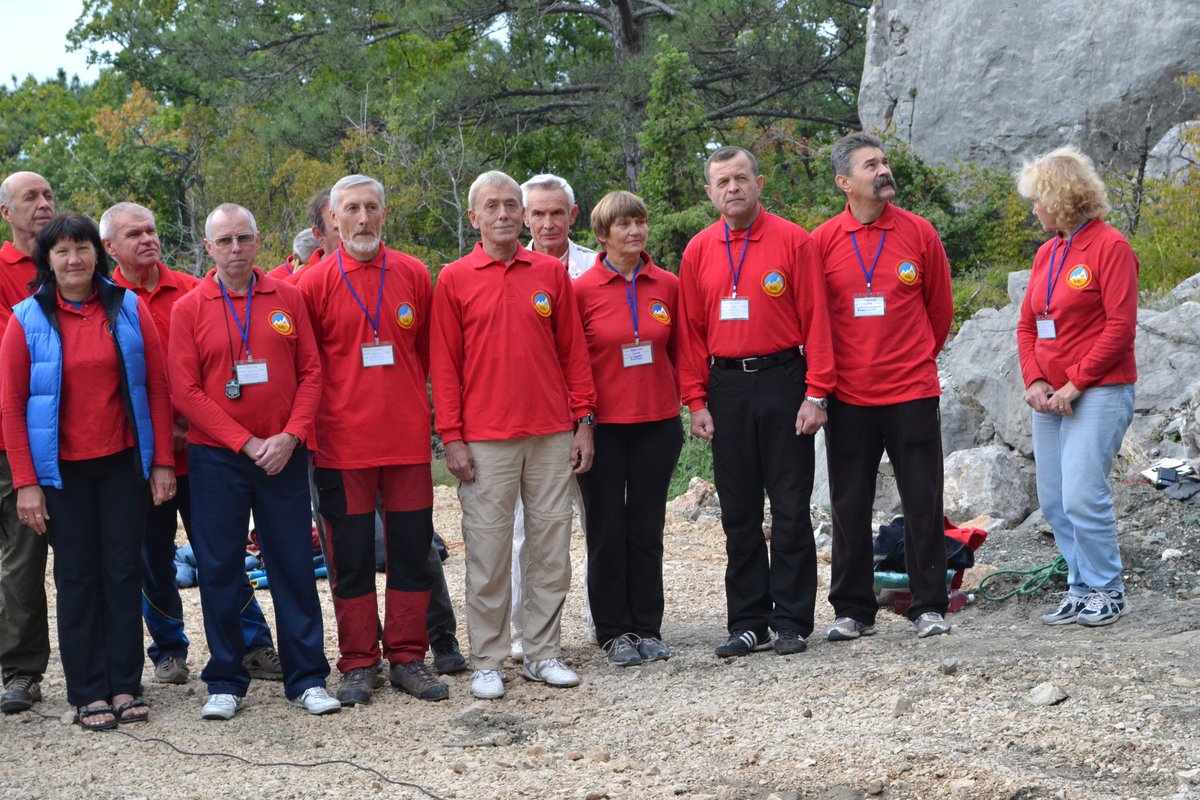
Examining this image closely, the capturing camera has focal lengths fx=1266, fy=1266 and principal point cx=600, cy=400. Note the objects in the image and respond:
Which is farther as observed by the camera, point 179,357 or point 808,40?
point 808,40

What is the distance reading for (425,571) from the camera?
18.2 ft

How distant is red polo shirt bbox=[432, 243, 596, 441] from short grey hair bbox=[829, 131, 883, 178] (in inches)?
57.1

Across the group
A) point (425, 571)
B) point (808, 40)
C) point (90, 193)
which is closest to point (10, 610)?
point (425, 571)

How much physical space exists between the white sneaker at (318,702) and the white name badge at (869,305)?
2.83 meters

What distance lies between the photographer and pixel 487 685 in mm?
5441

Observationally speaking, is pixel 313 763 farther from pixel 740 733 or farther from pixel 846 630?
pixel 846 630

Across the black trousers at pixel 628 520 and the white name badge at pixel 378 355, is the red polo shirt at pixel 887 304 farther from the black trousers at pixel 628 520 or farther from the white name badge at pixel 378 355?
the white name badge at pixel 378 355

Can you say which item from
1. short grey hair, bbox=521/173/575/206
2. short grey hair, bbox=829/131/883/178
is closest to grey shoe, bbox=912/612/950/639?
short grey hair, bbox=829/131/883/178

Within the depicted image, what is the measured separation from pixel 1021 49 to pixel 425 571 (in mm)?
13331

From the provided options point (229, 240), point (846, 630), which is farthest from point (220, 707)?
point (846, 630)

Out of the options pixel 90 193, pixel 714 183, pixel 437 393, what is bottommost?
pixel 437 393

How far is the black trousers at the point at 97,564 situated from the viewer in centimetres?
508

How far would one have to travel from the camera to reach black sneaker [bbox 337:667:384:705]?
5.36 meters

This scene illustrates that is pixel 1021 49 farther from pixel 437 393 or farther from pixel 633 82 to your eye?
pixel 437 393
